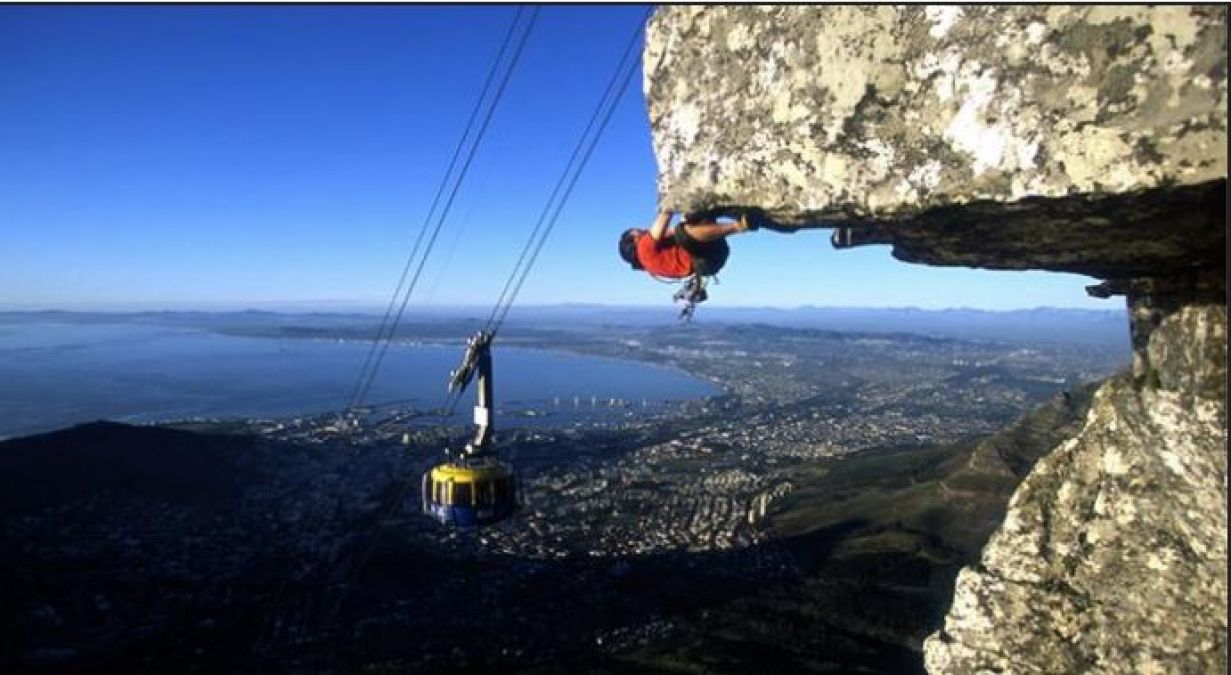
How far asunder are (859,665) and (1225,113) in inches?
1867

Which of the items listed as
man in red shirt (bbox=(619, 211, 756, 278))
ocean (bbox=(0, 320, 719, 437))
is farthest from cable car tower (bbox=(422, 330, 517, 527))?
ocean (bbox=(0, 320, 719, 437))

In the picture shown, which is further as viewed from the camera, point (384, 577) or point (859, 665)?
point (384, 577)

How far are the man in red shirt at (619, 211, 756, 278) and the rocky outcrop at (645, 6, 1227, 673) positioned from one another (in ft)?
5.16

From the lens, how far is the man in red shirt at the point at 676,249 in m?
5.86

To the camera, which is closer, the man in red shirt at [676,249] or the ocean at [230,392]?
the man in red shirt at [676,249]

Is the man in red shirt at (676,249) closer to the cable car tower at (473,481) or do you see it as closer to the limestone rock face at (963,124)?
the limestone rock face at (963,124)

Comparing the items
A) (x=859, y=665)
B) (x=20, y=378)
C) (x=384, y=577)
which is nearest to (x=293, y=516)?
(x=384, y=577)

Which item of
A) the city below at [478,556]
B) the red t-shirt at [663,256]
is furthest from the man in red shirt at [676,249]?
the city below at [478,556]

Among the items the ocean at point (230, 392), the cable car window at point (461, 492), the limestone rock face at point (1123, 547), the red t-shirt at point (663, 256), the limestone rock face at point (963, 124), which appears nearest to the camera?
the limestone rock face at point (963, 124)

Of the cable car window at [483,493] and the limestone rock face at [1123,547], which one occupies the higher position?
the limestone rock face at [1123,547]

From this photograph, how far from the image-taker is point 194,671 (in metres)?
43.4

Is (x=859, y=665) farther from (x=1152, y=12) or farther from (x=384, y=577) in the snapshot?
(x=1152, y=12)

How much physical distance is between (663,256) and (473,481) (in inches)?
322

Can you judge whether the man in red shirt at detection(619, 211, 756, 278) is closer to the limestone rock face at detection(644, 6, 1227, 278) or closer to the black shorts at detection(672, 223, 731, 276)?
the black shorts at detection(672, 223, 731, 276)
